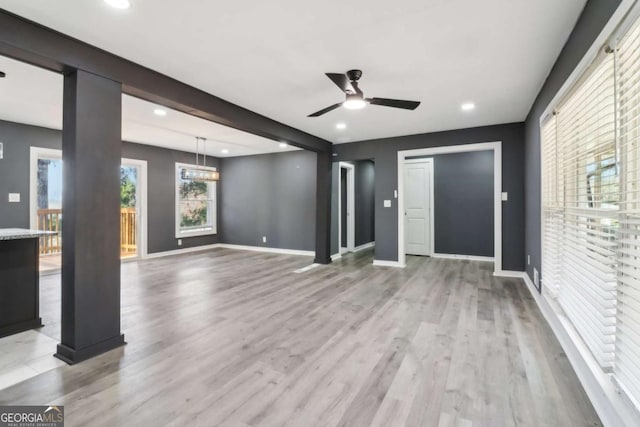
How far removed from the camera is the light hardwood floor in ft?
5.63

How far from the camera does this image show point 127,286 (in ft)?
14.3

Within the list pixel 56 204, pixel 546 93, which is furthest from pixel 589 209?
pixel 56 204

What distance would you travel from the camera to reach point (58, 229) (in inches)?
237

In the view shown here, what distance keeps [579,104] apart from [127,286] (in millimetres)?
5382

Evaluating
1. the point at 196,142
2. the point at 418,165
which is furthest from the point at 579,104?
the point at 196,142

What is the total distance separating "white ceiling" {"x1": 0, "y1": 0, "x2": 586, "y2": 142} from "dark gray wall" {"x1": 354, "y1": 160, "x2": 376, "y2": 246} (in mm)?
4252

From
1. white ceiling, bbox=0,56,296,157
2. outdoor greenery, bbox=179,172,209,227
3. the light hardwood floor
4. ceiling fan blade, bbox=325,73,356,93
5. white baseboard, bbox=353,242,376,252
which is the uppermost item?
white ceiling, bbox=0,56,296,157

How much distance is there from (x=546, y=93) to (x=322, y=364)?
3.38 metres

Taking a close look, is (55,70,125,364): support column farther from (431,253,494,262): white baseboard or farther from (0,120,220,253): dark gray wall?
(431,253,494,262): white baseboard

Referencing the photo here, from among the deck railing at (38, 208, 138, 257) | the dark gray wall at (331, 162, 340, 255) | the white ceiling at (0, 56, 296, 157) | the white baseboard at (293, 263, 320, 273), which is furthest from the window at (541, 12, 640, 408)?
the deck railing at (38, 208, 138, 257)

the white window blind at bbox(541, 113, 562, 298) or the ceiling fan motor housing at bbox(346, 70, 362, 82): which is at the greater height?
the ceiling fan motor housing at bbox(346, 70, 362, 82)

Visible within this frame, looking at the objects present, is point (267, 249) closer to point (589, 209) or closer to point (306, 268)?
point (306, 268)

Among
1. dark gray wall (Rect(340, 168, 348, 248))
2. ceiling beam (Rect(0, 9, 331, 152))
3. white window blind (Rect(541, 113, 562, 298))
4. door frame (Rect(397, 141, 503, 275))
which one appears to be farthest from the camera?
dark gray wall (Rect(340, 168, 348, 248))

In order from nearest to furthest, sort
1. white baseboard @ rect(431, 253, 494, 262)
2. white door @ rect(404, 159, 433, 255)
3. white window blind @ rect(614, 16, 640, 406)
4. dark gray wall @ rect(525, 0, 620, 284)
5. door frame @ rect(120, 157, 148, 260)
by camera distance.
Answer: white window blind @ rect(614, 16, 640, 406)
dark gray wall @ rect(525, 0, 620, 284)
white baseboard @ rect(431, 253, 494, 262)
door frame @ rect(120, 157, 148, 260)
white door @ rect(404, 159, 433, 255)
